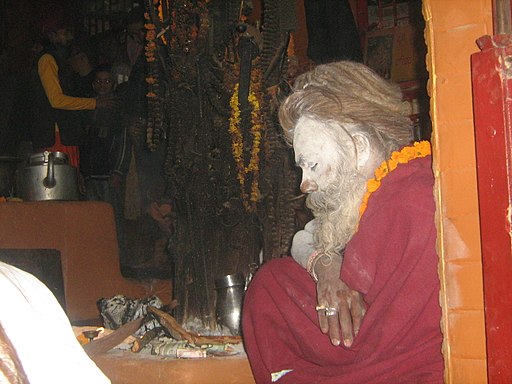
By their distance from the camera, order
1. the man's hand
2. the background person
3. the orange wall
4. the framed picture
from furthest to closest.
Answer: the background person
the framed picture
the man's hand
the orange wall

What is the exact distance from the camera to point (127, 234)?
252 inches

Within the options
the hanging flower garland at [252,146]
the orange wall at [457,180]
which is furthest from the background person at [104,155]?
the orange wall at [457,180]

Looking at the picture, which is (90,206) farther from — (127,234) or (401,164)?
(401,164)

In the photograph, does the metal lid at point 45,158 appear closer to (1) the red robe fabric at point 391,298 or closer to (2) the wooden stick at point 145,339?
(2) the wooden stick at point 145,339

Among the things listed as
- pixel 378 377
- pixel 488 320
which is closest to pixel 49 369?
pixel 488 320

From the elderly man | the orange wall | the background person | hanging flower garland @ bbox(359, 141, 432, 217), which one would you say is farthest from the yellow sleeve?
the orange wall

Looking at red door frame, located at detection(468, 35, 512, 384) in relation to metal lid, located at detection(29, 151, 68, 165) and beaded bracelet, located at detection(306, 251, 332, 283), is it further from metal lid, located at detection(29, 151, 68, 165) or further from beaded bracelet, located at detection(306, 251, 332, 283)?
metal lid, located at detection(29, 151, 68, 165)

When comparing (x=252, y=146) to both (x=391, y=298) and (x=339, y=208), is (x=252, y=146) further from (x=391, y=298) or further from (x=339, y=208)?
(x=391, y=298)

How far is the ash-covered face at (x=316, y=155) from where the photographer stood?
222 centimetres

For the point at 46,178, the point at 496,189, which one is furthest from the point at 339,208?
the point at 46,178

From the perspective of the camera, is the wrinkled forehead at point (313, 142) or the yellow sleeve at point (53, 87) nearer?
the wrinkled forehead at point (313, 142)

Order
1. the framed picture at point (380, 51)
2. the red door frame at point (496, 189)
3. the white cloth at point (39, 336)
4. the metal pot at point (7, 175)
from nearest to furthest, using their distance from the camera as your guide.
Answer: the white cloth at point (39, 336) → the red door frame at point (496, 189) → the framed picture at point (380, 51) → the metal pot at point (7, 175)

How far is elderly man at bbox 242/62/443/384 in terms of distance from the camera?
187 centimetres

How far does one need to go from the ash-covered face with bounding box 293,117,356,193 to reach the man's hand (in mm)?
346
